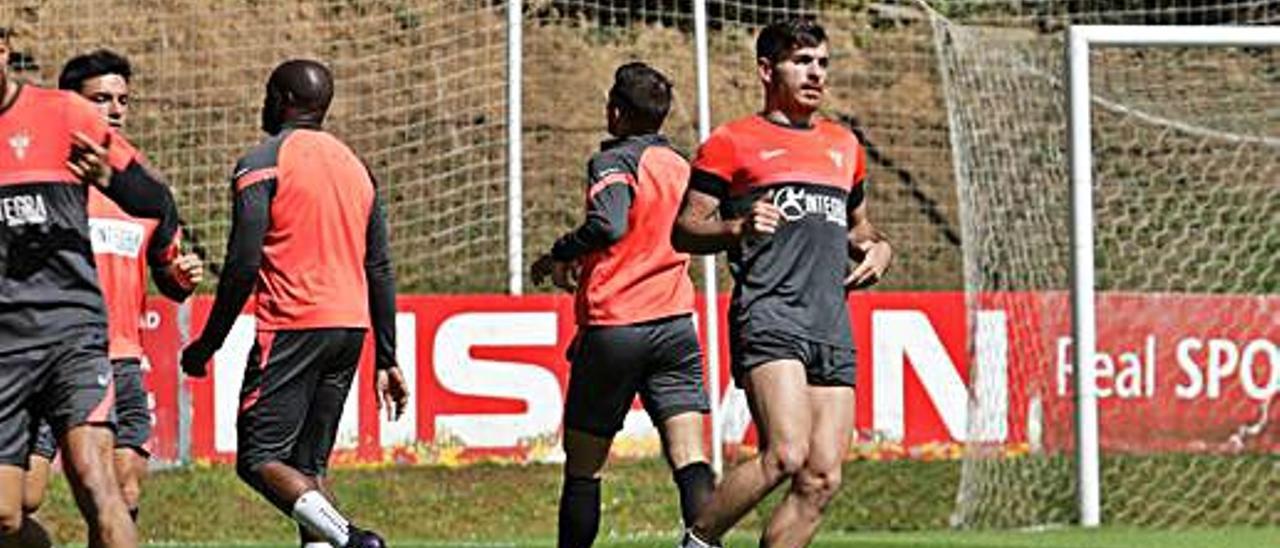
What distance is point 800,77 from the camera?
10883mm

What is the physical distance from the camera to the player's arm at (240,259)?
1109cm

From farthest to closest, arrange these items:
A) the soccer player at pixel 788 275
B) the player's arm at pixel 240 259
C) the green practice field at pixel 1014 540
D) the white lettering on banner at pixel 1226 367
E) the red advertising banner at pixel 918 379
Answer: the white lettering on banner at pixel 1226 367 → the red advertising banner at pixel 918 379 → the green practice field at pixel 1014 540 → the player's arm at pixel 240 259 → the soccer player at pixel 788 275

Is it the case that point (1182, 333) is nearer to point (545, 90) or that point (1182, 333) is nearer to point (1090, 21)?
point (1090, 21)

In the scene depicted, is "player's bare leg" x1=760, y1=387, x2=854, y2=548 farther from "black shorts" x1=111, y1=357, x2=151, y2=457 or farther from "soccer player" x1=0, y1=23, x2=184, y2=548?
"black shorts" x1=111, y1=357, x2=151, y2=457

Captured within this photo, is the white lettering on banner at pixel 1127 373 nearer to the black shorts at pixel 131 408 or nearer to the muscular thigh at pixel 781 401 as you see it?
the black shorts at pixel 131 408

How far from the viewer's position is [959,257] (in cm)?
2642

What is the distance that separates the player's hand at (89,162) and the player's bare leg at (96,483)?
0.74 metres

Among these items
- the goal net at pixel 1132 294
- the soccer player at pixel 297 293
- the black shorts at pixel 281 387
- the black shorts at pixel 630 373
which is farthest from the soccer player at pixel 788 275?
the goal net at pixel 1132 294

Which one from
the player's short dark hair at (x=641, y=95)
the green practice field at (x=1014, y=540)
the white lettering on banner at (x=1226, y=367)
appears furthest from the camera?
the white lettering on banner at (x=1226, y=367)

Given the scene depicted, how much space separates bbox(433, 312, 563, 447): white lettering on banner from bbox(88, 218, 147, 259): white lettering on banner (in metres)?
6.43

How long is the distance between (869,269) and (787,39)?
32.7 inches

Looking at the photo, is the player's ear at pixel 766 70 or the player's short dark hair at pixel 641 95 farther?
the player's short dark hair at pixel 641 95

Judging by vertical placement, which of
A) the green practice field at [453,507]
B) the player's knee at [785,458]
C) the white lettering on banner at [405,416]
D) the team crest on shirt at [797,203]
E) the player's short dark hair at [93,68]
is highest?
the player's short dark hair at [93,68]

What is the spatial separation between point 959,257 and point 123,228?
49.7ft
